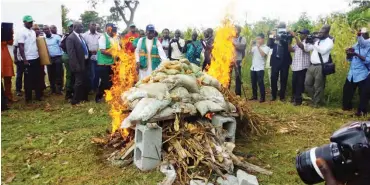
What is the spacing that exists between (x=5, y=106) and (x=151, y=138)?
5.33m

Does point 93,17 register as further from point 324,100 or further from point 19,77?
point 324,100

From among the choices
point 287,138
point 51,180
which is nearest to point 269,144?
point 287,138

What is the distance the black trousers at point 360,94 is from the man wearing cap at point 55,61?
24.7 ft

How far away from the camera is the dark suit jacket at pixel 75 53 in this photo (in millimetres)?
8969

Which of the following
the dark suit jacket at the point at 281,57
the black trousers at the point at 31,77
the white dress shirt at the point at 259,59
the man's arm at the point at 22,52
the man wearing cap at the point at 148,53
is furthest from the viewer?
the white dress shirt at the point at 259,59

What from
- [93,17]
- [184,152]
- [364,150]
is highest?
[93,17]

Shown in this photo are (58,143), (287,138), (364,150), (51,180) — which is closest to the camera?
(364,150)

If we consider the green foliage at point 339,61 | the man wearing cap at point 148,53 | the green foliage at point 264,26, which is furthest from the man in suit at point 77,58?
the green foliage at point 264,26

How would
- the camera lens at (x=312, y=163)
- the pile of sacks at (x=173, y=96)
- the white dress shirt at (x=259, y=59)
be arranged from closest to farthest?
the camera lens at (x=312, y=163) < the pile of sacks at (x=173, y=96) < the white dress shirt at (x=259, y=59)

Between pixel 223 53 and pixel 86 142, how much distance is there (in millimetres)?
3706

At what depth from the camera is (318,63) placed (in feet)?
29.2

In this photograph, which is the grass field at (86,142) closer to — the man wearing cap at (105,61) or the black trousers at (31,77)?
the black trousers at (31,77)

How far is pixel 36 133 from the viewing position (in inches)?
273

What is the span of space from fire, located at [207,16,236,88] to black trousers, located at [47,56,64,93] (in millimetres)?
4668
